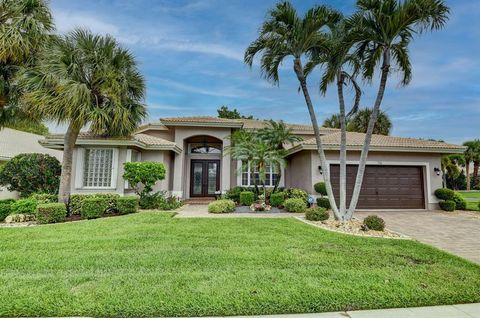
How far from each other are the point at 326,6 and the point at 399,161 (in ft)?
34.3

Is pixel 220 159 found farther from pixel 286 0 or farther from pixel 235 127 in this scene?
pixel 286 0

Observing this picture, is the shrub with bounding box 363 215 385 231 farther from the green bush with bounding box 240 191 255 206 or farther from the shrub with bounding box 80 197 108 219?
the shrub with bounding box 80 197 108 219

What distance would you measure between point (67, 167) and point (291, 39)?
11554 mm

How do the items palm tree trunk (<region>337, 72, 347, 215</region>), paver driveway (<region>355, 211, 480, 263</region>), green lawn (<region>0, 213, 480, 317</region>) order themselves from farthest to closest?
1. palm tree trunk (<region>337, 72, 347, 215</region>)
2. paver driveway (<region>355, 211, 480, 263</region>)
3. green lawn (<region>0, 213, 480, 317</region>)

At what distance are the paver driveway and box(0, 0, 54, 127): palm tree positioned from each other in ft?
57.1

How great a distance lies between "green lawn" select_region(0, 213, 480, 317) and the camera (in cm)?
361

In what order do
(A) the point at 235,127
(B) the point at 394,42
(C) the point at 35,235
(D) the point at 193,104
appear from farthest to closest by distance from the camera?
(D) the point at 193,104 < (A) the point at 235,127 < (B) the point at 394,42 < (C) the point at 35,235

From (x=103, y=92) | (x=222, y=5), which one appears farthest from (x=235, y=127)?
(x=103, y=92)

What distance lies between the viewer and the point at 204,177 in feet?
63.0

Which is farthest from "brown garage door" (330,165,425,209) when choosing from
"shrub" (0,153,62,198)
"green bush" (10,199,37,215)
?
"shrub" (0,153,62,198)

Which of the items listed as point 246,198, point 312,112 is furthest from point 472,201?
point 312,112

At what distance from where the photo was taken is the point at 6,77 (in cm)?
1216

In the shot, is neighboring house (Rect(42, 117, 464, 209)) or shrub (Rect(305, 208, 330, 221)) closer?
shrub (Rect(305, 208, 330, 221))

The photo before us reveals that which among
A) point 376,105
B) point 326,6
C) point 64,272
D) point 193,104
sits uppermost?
point 193,104
